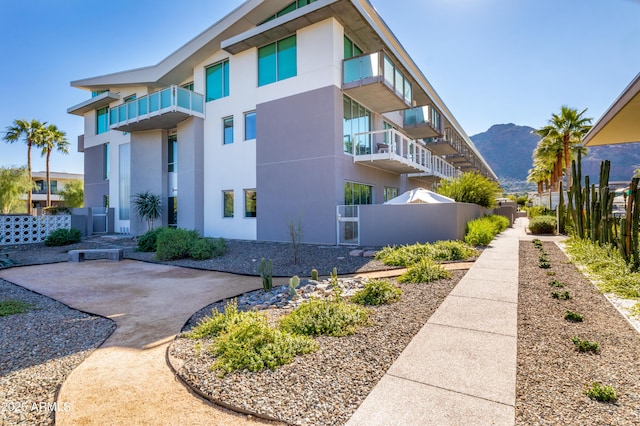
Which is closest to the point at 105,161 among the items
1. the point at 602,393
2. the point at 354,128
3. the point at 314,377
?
the point at 354,128

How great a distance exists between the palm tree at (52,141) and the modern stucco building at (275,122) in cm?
1624

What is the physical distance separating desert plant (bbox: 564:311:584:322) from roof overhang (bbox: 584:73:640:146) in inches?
209

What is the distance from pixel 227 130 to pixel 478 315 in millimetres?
15301

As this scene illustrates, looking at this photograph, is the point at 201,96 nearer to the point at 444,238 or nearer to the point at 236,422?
the point at 444,238

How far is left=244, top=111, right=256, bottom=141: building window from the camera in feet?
52.8

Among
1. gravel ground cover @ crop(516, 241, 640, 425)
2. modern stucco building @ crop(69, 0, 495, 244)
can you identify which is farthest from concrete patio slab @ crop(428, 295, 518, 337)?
modern stucco building @ crop(69, 0, 495, 244)

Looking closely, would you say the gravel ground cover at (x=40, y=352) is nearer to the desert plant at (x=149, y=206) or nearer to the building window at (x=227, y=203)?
the building window at (x=227, y=203)

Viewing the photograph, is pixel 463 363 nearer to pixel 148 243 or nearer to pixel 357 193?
pixel 357 193

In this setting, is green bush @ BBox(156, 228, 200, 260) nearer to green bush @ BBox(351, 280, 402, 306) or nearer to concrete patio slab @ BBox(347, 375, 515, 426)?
green bush @ BBox(351, 280, 402, 306)

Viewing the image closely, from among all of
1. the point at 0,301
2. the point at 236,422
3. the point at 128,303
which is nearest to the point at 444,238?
the point at 128,303

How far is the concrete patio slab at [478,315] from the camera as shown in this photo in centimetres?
427

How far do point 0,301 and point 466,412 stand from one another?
25.5 feet

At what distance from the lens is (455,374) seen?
3.09 meters

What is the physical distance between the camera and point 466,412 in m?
2.53
